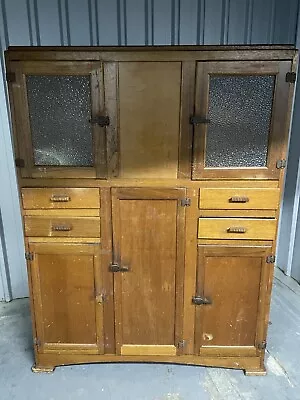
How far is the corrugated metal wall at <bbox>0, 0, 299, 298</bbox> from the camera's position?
2.15 meters

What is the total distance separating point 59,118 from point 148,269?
0.82 metres

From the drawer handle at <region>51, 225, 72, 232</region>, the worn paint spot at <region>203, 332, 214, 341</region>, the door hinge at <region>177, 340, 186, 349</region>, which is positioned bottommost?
the door hinge at <region>177, 340, 186, 349</region>

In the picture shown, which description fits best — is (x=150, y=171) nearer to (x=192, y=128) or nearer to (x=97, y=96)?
(x=192, y=128)

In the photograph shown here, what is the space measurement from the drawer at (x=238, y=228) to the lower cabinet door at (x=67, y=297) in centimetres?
53

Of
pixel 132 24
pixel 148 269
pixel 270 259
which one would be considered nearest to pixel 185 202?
pixel 148 269

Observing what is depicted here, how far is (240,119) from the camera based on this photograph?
169 centimetres

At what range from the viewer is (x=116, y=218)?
5.89 ft

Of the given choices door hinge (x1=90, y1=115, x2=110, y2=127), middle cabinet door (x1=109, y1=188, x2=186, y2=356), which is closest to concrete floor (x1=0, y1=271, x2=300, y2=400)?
middle cabinet door (x1=109, y1=188, x2=186, y2=356)

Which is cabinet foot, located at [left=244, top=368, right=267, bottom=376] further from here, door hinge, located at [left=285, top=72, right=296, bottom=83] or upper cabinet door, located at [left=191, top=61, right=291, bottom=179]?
door hinge, located at [left=285, top=72, right=296, bottom=83]

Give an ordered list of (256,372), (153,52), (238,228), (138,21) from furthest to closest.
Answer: (138,21) → (256,372) → (238,228) → (153,52)

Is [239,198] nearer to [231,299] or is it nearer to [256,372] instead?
[231,299]

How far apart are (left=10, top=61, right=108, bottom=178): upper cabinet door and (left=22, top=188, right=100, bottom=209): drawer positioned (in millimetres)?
72

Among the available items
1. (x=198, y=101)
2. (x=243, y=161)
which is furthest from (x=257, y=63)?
(x=243, y=161)

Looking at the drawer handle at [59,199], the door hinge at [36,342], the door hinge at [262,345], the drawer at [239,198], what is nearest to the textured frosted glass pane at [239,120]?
the drawer at [239,198]
